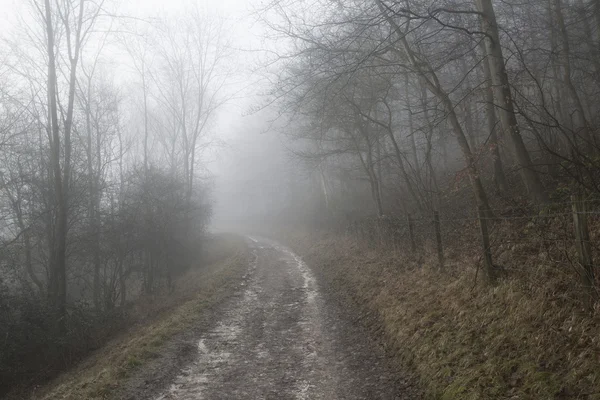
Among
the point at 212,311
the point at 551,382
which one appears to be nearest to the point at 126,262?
the point at 212,311

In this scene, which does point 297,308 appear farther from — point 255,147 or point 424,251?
point 255,147

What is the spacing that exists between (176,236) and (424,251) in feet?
56.7

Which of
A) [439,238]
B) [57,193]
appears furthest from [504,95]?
[57,193]

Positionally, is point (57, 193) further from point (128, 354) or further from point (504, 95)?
point (504, 95)

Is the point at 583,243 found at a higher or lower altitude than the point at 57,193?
lower

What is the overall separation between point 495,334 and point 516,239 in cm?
238

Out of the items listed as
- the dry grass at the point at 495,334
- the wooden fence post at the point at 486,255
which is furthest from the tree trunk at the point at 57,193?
the wooden fence post at the point at 486,255

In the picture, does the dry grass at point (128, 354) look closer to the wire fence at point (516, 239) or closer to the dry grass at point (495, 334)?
the dry grass at point (495, 334)

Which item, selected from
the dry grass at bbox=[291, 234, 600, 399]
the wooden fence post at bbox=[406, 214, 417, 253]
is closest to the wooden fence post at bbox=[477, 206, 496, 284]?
the dry grass at bbox=[291, 234, 600, 399]

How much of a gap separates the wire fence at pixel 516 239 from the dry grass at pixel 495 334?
30 centimetres

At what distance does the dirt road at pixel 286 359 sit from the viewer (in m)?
6.27

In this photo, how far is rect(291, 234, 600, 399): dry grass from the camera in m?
4.62

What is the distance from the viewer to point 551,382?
4496 millimetres

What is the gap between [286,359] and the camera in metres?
7.59
